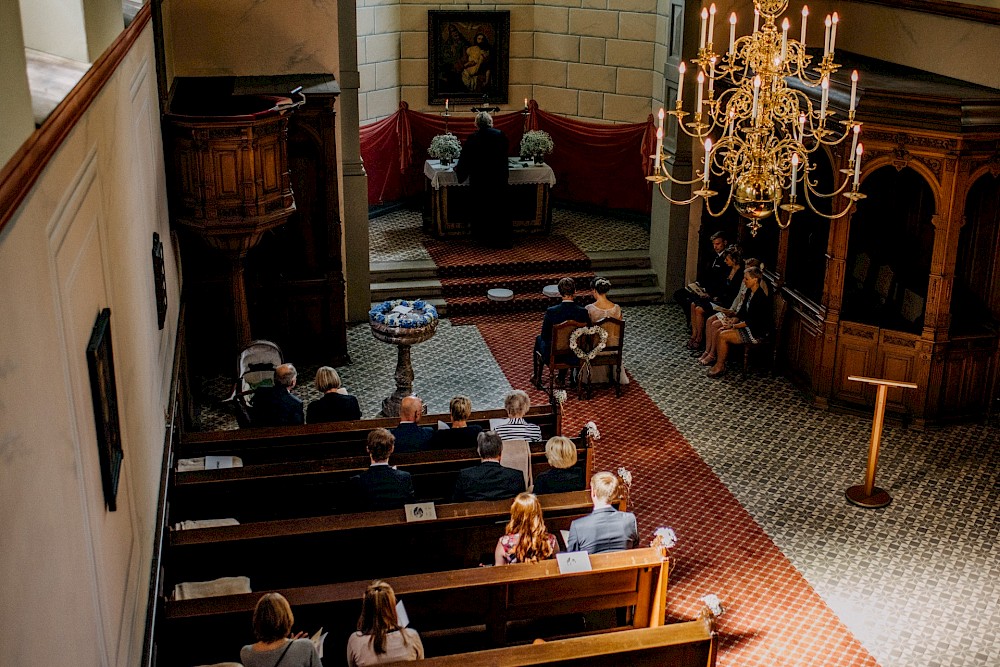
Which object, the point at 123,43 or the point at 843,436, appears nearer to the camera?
the point at 123,43

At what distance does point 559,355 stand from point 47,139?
24.8ft

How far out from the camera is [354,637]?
5270 mm

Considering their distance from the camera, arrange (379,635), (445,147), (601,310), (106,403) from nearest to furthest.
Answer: (106,403)
(379,635)
(601,310)
(445,147)

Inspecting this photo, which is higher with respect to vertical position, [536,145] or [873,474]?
[536,145]

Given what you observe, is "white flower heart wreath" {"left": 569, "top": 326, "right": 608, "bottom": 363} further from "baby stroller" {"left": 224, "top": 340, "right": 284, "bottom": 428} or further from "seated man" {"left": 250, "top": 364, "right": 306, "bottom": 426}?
"seated man" {"left": 250, "top": 364, "right": 306, "bottom": 426}

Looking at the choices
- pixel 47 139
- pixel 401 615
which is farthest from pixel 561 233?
pixel 47 139

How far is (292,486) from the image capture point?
7.07 m

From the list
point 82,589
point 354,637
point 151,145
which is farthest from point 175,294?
point 82,589

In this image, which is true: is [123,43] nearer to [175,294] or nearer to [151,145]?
[151,145]

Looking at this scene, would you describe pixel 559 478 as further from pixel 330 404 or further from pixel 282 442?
pixel 282 442

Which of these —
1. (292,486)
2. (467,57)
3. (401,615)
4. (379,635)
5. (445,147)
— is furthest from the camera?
(467,57)

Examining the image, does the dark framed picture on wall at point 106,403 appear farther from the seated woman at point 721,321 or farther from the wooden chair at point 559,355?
the seated woman at point 721,321

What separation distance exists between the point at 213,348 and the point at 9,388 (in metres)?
8.19

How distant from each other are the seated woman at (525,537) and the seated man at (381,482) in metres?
0.84
